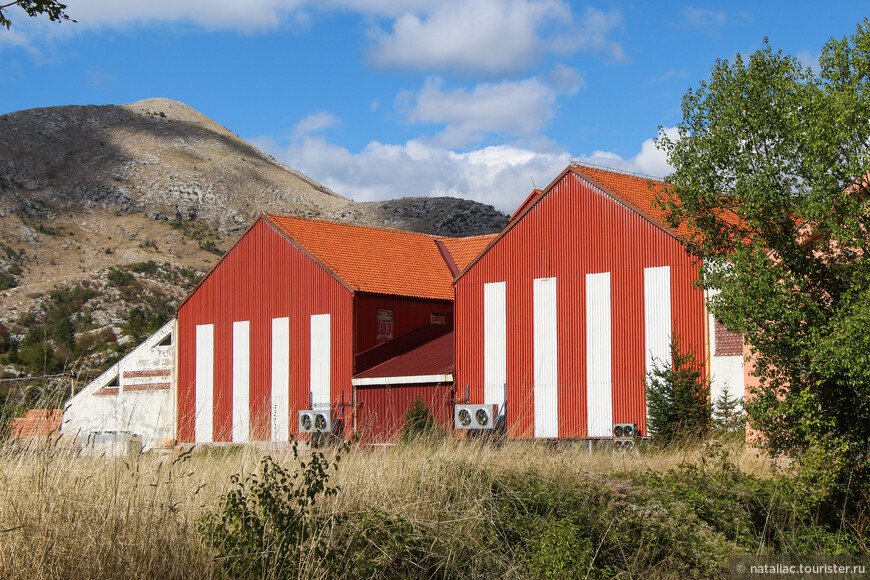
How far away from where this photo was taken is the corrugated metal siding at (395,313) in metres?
34.4

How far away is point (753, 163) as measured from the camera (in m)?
15.8

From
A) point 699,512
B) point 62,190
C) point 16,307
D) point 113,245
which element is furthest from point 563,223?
point 62,190

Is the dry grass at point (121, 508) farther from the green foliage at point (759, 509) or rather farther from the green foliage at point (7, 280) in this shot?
the green foliage at point (7, 280)

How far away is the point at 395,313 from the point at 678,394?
14.2 m

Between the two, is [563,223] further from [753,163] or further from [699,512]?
[699,512]

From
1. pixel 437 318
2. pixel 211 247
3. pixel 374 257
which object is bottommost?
pixel 437 318

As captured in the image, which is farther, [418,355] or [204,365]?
[204,365]

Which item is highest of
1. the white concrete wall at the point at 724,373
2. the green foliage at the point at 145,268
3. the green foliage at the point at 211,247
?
the green foliage at the point at 211,247

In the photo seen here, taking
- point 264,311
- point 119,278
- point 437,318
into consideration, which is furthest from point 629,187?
point 119,278

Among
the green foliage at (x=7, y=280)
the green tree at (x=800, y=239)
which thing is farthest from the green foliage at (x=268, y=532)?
the green foliage at (x=7, y=280)

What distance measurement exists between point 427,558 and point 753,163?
9.81m

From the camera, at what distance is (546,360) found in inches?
1146

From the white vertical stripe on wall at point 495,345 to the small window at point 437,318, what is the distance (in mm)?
7072

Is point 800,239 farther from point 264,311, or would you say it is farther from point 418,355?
point 264,311
